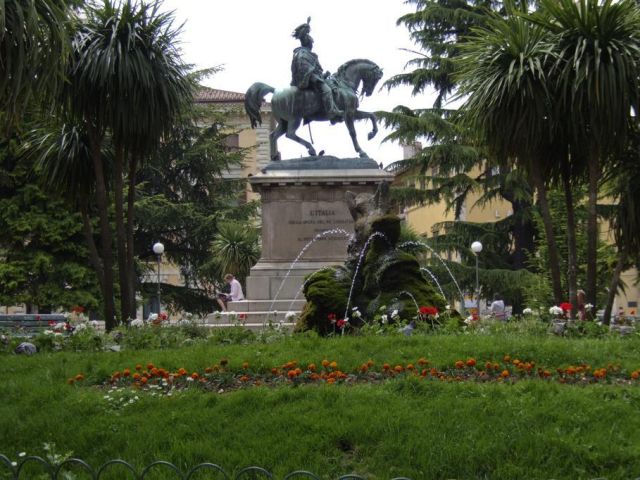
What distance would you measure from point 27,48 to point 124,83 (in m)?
4.73

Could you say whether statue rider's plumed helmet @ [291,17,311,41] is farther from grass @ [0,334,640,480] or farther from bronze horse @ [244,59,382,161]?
grass @ [0,334,640,480]

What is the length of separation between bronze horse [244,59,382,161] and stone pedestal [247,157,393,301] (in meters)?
0.76

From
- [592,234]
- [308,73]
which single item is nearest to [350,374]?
→ [592,234]

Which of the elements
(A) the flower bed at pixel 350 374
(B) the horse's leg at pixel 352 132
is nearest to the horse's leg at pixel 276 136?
(B) the horse's leg at pixel 352 132

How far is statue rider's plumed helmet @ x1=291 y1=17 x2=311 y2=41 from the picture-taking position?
17.9m

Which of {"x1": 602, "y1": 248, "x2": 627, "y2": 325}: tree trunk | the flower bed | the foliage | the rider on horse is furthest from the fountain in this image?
the foliage

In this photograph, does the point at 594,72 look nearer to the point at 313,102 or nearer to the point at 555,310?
the point at 555,310

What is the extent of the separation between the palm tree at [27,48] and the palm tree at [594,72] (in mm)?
6410

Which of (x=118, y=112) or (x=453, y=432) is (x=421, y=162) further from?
(x=453, y=432)

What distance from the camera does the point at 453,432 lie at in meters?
6.04

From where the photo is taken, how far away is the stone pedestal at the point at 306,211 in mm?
17391

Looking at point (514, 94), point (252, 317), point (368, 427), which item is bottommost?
point (368, 427)

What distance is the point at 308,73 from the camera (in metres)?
17.7

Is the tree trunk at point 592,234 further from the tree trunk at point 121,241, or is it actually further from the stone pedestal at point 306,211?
the tree trunk at point 121,241
